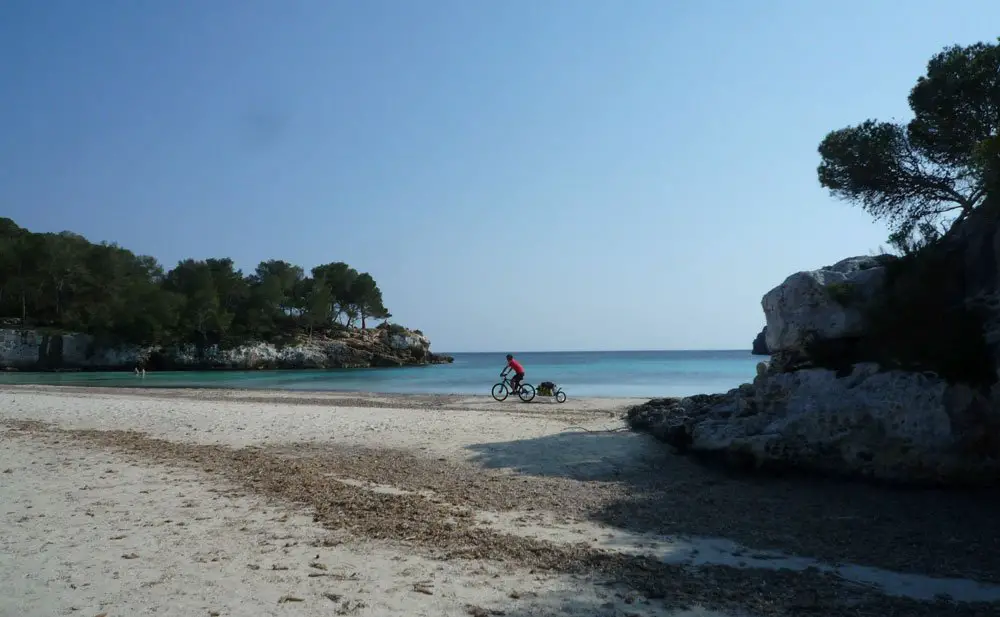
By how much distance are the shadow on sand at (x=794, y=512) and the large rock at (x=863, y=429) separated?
0.98 ft

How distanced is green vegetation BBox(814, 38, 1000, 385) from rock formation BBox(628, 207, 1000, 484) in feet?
0.19

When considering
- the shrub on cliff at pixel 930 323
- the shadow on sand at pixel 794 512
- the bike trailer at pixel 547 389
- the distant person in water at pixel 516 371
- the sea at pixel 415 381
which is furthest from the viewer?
the sea at pixel 415 381

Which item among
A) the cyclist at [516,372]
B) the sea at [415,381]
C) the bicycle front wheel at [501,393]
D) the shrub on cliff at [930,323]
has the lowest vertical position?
the sea at [415,381]

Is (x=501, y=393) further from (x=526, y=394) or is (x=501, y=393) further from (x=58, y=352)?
(x=58, y=352)

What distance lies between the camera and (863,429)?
9.59 m

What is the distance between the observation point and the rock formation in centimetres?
880

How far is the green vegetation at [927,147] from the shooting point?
1171 cm

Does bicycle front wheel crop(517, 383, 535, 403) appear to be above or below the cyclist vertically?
below

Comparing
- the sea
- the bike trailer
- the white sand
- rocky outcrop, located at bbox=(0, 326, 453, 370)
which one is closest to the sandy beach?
the white sand

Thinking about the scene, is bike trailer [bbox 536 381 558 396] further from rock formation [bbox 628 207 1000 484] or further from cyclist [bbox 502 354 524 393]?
rock formation [bbox 628 207 1000 484]

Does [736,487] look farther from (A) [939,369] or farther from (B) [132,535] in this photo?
(B) [132,535]

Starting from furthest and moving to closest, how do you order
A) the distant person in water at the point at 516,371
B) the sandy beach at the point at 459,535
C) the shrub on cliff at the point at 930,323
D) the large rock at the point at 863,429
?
the distant person in water at the point at 516,371 → the shrub on cliff at the point at 930,323 → the large rock at the point at 863,429 → the sandy beach at the point at 459,535

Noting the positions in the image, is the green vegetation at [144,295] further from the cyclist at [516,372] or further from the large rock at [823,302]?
the large rock at [823,302]

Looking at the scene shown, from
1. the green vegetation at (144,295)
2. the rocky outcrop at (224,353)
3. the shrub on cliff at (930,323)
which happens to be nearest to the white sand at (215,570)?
the shrub on cliff at (930,323)
